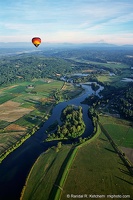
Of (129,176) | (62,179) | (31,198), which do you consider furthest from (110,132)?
(31,198)

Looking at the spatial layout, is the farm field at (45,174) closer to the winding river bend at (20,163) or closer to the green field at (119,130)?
the winding river bend at (20,163)

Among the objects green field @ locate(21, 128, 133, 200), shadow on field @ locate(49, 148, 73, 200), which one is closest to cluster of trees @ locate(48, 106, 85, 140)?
green field @ locate(21, 128, 133, 200)

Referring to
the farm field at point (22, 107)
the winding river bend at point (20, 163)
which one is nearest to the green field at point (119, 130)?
the winding river bend at point (20, 163)

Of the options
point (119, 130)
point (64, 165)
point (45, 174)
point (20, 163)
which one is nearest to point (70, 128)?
point (119, 130)

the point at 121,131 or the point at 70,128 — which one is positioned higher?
the point at 70,128

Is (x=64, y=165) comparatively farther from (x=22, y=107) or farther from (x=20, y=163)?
(x=22, y=107)

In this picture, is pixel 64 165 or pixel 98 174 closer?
pixel 98 174

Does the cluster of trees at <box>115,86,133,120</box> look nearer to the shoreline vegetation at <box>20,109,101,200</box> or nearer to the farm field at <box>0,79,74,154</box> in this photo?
the shoreline vegetation at <box>20,109,101,200</box>
